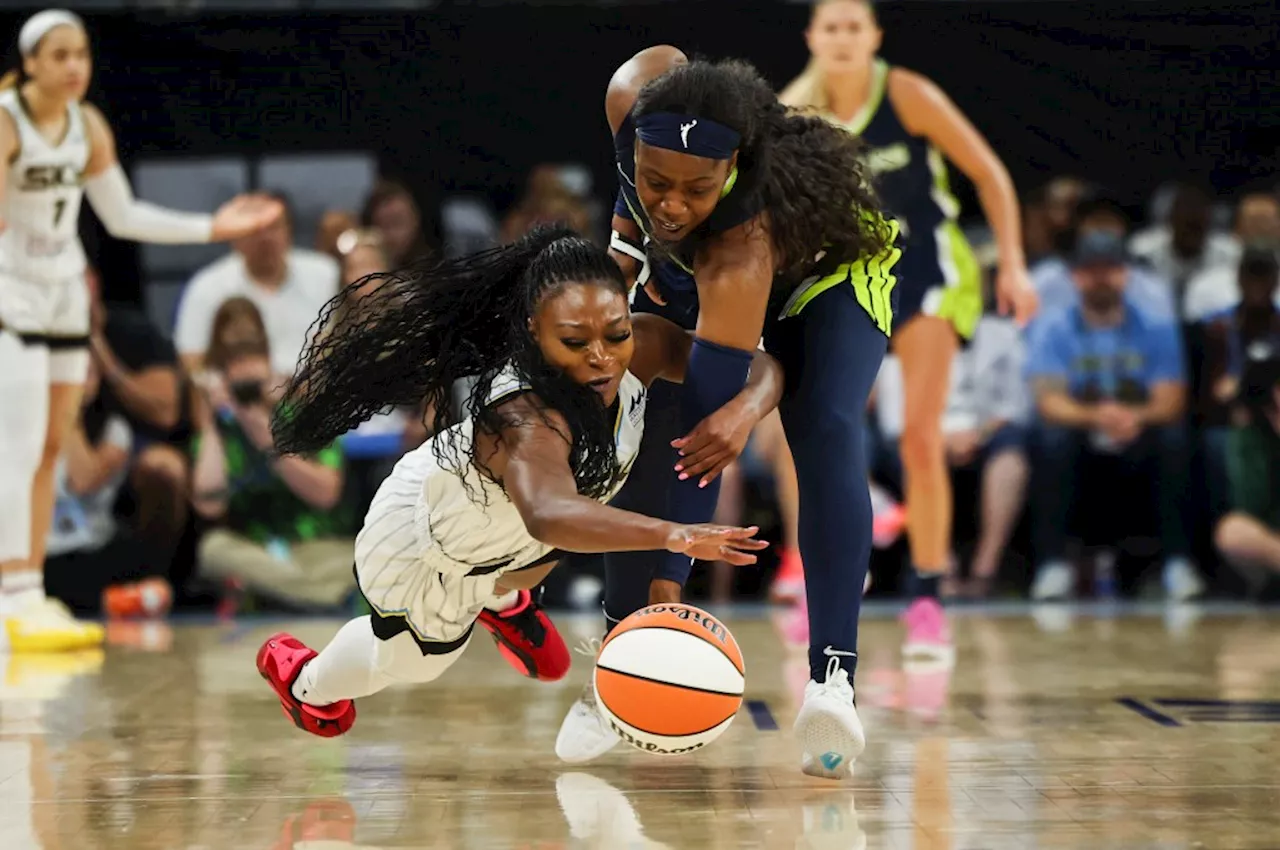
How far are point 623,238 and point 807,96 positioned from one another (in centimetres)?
246

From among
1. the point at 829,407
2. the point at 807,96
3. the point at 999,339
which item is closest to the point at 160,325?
the point at 807,96

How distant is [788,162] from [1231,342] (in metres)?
4.39

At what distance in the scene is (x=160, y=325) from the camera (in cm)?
723

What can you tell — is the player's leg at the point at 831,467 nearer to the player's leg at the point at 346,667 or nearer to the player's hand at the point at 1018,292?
the player's leg at the point at 346,667

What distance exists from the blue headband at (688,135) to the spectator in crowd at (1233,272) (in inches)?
184

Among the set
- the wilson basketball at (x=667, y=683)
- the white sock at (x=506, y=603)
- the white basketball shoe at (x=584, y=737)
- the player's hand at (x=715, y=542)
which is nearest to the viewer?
the player's hand at (x=715, y=542)

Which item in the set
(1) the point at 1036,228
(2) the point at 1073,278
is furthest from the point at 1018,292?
(1) the point at 1036,228

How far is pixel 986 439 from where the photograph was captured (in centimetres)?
721

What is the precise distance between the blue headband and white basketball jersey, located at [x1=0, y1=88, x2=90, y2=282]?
3537 mm

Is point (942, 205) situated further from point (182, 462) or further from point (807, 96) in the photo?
point (182, 462)

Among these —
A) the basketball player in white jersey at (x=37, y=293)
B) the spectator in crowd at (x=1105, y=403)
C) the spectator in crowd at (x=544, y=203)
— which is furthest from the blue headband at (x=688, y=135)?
the spectator in crowd at (x=1105, y=403)

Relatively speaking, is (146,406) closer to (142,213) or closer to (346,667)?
(142,213)

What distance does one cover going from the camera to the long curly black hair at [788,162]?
10.4 feet

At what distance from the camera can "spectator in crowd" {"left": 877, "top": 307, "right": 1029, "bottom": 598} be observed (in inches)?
283
